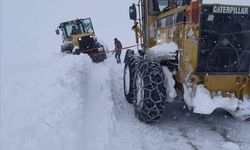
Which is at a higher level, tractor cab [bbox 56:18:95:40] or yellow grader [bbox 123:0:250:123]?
yellow grader [bbox 123:0:250:123]

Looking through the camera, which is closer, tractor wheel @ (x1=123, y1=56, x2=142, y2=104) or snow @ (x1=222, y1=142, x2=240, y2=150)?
snow @ (x1=222, y1=142, x2=240, y2=150)

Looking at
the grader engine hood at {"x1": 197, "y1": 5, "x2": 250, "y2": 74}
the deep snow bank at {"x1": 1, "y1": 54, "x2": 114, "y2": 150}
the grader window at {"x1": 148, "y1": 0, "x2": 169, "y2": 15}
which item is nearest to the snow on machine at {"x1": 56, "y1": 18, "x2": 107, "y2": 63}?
the deep snow bank at {"x1": 1, "y1": 54, "x2": 114, "y2": 150}

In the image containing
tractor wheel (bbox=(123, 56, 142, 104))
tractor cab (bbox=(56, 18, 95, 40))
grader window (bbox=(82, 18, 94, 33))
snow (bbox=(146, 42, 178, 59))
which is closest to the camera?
snow (bbox=(146, 42, 178, 59))

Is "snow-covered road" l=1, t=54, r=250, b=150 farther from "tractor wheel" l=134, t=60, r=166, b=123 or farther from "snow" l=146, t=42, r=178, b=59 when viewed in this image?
"snow" l=146, t=42, r=178, b=59

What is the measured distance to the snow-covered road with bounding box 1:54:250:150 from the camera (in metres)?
5.31

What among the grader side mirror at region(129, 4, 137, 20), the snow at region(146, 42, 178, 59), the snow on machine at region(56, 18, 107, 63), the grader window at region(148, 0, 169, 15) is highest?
the grader window at region(148, 0, 169, 15)

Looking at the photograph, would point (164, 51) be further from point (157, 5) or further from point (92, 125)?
point (92, 125)

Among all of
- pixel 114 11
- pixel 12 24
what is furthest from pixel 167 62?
pixel 114 11

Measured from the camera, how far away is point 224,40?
21.7 ft

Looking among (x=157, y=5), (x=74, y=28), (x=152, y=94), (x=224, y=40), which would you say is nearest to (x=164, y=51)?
(x=152, y=94)

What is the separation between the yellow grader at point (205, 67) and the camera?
21.4ft


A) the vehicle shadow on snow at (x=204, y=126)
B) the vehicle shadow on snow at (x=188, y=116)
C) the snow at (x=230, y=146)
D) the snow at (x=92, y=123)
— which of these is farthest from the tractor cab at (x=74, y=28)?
the snow at (x=230, y=146)

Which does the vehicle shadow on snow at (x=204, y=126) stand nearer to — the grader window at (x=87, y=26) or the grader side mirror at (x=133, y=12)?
the grader side mirror at (x=133, y=12)

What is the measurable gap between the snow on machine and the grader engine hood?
11666mm
